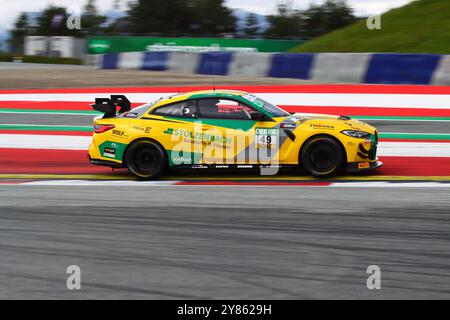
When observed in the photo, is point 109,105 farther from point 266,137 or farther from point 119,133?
point 266,137

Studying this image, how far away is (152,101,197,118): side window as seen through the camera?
33.4ft

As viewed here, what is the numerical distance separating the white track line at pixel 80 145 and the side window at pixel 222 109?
3316mm

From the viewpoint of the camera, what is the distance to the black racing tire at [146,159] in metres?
10.2

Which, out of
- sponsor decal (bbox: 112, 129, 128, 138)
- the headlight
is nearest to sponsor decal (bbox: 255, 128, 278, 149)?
the headlight

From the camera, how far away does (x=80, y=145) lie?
1379cm

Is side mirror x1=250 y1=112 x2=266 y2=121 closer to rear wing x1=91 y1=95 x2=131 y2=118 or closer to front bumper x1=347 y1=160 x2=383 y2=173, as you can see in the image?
front bumper x1=347 y1=160 x2=383 y2=173

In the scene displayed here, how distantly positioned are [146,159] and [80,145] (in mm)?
3850

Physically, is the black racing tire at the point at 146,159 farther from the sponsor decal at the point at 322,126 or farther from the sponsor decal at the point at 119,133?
the sponsor decal at the point at 322,126

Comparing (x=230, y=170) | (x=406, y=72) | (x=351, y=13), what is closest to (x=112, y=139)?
(x=230, y=170)

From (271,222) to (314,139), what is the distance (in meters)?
2.41

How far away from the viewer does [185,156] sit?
→ 10156mm

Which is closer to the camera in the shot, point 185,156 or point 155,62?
point 185,156

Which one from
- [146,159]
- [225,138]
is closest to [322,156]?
[225,138]
